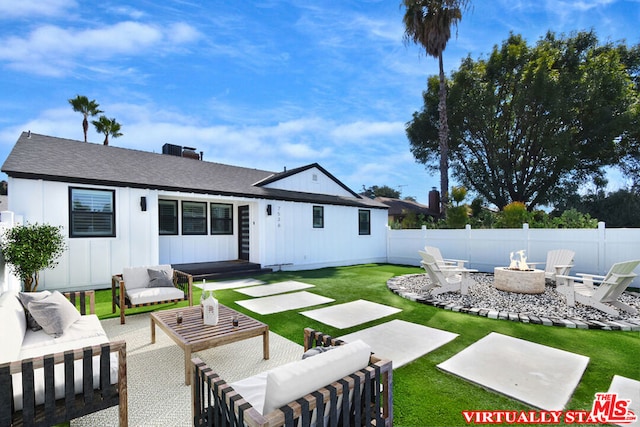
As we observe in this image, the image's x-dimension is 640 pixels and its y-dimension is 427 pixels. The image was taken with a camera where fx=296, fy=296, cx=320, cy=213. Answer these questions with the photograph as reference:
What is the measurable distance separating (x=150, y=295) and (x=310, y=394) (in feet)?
15.3

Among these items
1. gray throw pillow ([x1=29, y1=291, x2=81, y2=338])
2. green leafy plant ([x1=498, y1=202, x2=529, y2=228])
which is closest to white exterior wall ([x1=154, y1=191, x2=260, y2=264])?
gray throw pillow ([x1=29, y1=291, x2=81, y2=338])

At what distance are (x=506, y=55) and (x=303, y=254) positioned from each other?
2036 cm

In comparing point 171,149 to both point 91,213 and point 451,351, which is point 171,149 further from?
point 451,351

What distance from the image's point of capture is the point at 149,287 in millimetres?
5750

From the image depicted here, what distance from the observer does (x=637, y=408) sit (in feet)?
8.87

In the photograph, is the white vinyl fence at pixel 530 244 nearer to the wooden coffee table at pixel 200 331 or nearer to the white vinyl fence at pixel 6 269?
the wooden coffee table at pixel 200 331

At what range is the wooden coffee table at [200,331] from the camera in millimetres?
3258

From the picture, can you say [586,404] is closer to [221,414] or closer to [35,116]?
[221,414]

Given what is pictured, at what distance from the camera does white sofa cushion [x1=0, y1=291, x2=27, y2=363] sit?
2408 mm

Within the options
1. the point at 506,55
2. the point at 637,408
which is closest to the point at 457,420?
the point at 637,408

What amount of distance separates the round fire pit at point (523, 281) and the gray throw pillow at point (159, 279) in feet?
25.2

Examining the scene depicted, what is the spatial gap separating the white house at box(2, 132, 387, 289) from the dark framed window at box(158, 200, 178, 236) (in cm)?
3

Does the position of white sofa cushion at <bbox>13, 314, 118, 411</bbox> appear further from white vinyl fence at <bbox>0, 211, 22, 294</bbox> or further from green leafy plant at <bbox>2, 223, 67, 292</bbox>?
green leafy plant at <bbox>2, 223, 67, 292</bbox>

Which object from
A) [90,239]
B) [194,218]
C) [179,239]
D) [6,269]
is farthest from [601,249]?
[6,269]
